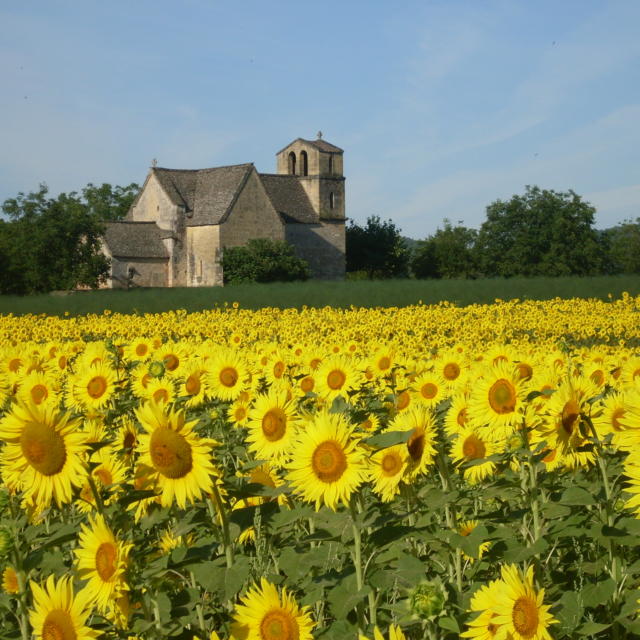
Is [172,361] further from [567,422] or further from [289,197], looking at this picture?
[289,197]

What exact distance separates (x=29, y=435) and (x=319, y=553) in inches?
37.4

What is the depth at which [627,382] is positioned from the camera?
4.28 meters

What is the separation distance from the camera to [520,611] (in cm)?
203

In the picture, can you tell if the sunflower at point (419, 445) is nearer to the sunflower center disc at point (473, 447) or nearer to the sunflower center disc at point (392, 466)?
the sunflower center disc at point (392, 466)

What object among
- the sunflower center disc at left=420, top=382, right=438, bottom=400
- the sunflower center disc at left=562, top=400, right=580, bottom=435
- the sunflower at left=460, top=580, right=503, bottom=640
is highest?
the sunflower center disc at left=562, top=400, right=580, bottom=435

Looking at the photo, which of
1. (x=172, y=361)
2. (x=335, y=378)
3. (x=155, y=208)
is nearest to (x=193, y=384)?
(x=335, y=378)

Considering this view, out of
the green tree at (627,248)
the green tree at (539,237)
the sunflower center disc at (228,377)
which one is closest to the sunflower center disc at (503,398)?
→ the sunflower center disc at (228,377)

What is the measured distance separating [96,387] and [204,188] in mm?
66127

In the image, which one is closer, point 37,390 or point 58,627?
point 58,627

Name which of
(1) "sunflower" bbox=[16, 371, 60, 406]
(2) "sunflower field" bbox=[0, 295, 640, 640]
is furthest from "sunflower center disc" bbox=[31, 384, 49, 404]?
(2) "sunflower field" bbox=[0, 295, 640, 640]

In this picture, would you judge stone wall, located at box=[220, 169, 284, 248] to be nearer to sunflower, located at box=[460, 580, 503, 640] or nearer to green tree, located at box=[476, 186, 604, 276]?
green tree, located at box=[476, 186, 604, 276]

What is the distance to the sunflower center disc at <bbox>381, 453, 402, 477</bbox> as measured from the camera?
113 inches

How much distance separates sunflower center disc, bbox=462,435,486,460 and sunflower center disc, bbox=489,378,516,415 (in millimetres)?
353

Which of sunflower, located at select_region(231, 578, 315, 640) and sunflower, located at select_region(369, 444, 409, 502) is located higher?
sunflower, located at select_region(369, 444, 409, 502)
